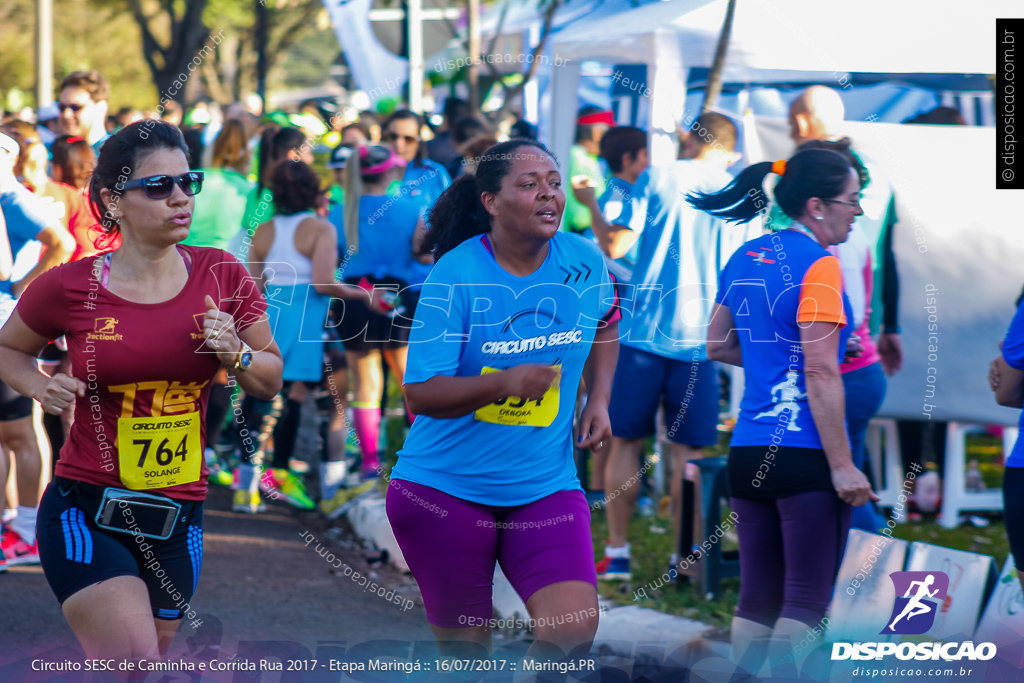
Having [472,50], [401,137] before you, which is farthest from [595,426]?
[472,50]

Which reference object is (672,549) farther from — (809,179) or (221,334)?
(221,334)

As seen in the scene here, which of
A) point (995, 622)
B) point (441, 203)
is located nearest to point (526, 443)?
point (441, 203)

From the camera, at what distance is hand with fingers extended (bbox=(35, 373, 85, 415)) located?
2.92m

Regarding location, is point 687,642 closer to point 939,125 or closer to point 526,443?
point 526,443

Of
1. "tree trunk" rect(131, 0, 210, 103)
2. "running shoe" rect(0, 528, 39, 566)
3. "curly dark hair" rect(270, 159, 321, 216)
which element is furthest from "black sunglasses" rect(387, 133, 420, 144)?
"tree trunk" rect(131, 0, 210, 103)

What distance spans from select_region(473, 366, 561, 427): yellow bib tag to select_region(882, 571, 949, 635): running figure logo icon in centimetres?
191

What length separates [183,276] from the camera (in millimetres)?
3213

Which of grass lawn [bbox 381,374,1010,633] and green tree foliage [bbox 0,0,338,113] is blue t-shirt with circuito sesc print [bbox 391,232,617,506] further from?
green tree foliage [bbox 0,0,338,113]

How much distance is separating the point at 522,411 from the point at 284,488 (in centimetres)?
416

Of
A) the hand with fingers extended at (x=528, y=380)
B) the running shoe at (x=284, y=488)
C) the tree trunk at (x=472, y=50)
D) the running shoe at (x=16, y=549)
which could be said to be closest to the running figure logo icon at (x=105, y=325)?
the hand with fingers extended at (x=528, y=380)

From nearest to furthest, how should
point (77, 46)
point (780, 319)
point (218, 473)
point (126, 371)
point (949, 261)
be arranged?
point (126, 371) < point (780, 319) < point (949, 261) < point (218, 473) < point (77, 46)

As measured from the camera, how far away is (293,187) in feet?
21.2

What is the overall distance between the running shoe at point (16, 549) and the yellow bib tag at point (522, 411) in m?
3.31

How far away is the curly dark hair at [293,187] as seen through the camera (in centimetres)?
645
